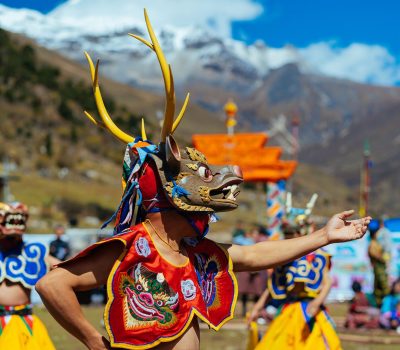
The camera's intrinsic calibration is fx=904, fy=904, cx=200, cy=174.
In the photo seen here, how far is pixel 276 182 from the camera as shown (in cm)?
1881

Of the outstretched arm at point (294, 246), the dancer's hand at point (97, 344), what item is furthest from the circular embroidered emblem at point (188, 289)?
the dancer's hand at point (97, 344)

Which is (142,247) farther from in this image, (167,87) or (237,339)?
(237,339)

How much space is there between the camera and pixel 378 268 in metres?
13.9

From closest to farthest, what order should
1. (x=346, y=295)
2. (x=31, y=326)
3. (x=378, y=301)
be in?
(x=31, y=326), (x=378, y=301), (x=346, y=295)

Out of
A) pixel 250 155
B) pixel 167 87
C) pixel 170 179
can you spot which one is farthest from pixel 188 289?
pixel 250 155

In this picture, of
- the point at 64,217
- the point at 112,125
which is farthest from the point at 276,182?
the point at 64,217

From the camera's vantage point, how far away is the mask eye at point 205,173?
4262 millimetres

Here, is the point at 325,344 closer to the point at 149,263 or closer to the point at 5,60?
the point at 149,263

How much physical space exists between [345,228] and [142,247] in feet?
3.19

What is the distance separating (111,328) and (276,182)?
14.9 meters

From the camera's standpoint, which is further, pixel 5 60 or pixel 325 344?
pixel 5 60

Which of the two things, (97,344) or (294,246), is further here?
(294,246)

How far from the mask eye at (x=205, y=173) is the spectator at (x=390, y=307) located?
30.9 ft

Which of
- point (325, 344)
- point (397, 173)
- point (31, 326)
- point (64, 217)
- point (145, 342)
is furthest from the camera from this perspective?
point (397, 173)
